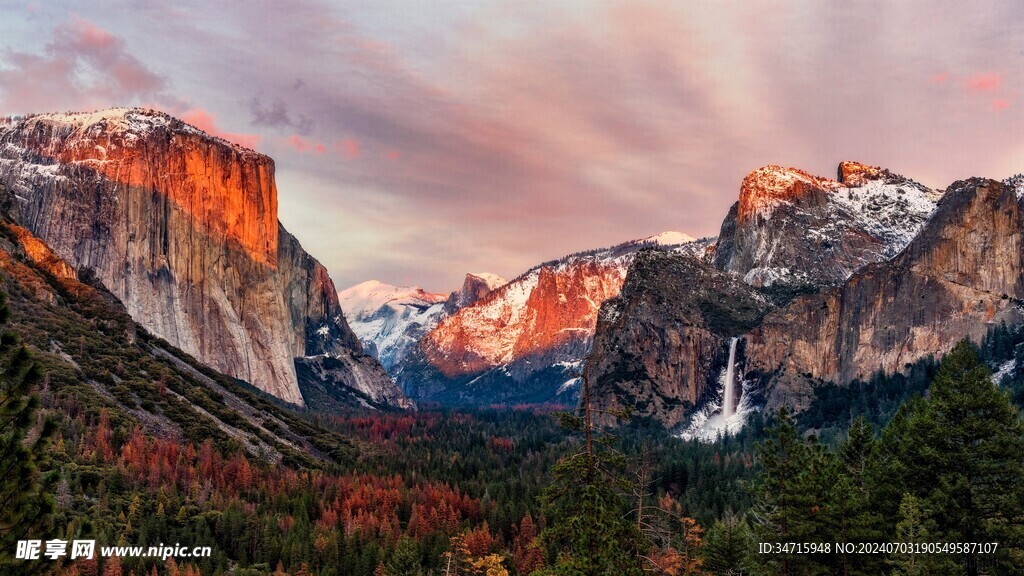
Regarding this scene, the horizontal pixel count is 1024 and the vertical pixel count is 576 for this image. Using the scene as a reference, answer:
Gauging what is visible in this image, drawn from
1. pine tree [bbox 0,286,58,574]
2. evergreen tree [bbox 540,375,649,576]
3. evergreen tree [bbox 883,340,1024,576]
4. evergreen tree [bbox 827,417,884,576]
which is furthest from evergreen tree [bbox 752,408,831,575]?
pine tree [bbox 0,286,58,574]

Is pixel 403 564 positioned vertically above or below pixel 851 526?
below

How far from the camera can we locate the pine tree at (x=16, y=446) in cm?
2294

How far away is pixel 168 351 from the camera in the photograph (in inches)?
7751

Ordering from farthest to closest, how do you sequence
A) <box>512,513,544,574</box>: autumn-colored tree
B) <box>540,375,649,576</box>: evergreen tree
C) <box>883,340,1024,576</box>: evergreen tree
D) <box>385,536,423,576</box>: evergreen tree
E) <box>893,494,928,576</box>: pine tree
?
<box>512,513,544,574</box>: autumn-colored tree
<box>385,536,423,576</box>: evergreen tree
<box>883,340,1024,576</box>: evergreen tree
<box>893,494,928,576</box>: pine tree
<box>540,375,649,576</box>: evergreen tree

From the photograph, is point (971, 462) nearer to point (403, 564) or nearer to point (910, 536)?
point (910, 536)

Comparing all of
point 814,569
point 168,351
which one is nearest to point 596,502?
point 814,569

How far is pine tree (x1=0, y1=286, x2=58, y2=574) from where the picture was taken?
903 inches

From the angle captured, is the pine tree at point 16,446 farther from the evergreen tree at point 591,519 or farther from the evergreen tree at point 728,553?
the evergreen tree at point 728,553

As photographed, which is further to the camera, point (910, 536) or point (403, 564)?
point (403, 564)

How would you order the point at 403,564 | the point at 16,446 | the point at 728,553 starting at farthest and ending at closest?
the point at 403,564 < the point at 728,553 < the point at 16,446

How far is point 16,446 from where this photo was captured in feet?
75.6

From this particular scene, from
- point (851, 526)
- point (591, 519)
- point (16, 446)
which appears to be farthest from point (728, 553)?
point (16, 446)

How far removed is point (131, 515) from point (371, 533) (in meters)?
29.2

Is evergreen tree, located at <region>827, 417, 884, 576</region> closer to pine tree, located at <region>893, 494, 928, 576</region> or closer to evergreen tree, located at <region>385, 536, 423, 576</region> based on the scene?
pine tree, located at <region>893, 494, 928, 576</region>
